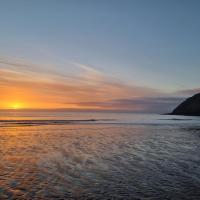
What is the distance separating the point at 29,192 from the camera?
1030 centimetres

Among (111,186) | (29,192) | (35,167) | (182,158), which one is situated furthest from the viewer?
(182,158)

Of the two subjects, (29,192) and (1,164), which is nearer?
(29,192)

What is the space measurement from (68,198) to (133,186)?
315 cm

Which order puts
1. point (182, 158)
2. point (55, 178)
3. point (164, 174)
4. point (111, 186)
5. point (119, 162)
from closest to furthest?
point (111, 186) → point (55, 178) → point (164, 174) → point (119, 162) → point (182, 158)

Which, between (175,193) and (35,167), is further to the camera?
(35,167)

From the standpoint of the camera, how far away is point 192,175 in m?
13.4

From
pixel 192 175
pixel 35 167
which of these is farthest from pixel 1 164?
pixel 192 175

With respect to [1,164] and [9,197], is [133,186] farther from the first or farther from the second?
[1,164]

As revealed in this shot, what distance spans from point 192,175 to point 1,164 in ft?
35.3

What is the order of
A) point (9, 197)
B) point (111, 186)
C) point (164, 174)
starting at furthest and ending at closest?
1. point (164, 174)
2. point (111, 186)
3. point (9, 197)

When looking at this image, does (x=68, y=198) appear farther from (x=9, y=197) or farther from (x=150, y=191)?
(x=150, y=191)

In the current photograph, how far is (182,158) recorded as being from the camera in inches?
729

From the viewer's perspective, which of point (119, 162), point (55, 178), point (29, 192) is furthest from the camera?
point (119, 162)

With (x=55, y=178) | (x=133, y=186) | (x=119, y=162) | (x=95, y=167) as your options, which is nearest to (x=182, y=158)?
(x=119, y=162)
